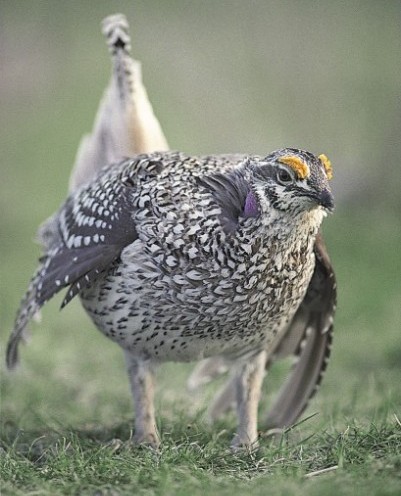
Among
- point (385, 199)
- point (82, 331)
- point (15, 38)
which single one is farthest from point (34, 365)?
point (15, 38)

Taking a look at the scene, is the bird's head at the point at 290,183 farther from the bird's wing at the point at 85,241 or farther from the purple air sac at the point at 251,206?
the bird's wing at the point at 85,241

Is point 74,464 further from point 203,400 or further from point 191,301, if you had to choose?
point 203,400

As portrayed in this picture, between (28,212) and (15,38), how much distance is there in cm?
631

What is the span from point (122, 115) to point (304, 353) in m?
1.93

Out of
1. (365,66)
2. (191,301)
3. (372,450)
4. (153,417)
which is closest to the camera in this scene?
(372,450)

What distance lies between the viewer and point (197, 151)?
63.2 ft

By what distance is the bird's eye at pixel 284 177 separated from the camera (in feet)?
15.1

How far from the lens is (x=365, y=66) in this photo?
51.1 feet

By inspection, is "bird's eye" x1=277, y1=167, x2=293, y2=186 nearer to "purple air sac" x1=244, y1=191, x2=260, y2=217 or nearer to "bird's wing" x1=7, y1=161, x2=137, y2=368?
"purple air sac" x1=244, y1=191, x2=260, y2=217

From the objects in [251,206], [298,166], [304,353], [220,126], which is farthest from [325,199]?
[220,126]

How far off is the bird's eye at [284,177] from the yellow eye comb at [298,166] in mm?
53

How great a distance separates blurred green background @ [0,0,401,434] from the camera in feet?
24.0

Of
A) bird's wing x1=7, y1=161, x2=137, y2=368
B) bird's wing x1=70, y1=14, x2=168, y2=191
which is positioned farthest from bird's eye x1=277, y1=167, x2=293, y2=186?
bird's wing x1=70, y1=14, x2=168, y2=191

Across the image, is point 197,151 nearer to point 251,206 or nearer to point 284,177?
point 251,206
